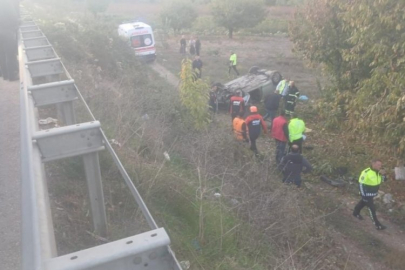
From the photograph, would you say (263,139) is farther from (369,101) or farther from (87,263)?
(87,263)

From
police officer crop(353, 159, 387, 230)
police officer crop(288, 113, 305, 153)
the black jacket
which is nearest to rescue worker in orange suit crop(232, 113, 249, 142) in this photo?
police officer crop(288, 113, 305, 153)

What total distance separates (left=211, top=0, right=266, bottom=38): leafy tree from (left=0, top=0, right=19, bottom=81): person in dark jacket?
2561 centimetres

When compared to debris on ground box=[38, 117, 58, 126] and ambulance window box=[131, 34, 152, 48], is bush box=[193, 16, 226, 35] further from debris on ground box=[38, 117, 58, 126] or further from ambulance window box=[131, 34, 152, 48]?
debris on ground box=[38, 117, 58, 126]

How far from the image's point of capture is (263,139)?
13.2 m

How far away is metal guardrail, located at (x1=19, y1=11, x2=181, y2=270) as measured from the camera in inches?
78.5

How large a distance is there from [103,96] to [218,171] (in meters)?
3.14

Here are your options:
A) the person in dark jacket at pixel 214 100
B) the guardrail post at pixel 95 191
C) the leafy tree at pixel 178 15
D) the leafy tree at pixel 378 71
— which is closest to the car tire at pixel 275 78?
the person in dark jacket at pixel 214 100

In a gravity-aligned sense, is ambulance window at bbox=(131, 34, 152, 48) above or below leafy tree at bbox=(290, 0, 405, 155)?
below

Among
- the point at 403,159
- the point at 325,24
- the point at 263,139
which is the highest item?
the point at 325,24

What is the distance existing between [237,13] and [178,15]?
21.0ft

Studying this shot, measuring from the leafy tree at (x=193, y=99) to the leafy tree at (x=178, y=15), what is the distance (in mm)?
26748

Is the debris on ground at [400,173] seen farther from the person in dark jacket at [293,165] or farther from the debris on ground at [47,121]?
the debris on ground at [47,121]

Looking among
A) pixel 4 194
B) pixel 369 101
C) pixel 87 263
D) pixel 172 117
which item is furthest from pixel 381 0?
pixel 87 263

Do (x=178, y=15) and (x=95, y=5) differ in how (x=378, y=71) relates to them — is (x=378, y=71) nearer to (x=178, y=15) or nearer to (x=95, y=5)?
(x=178, y=15)
